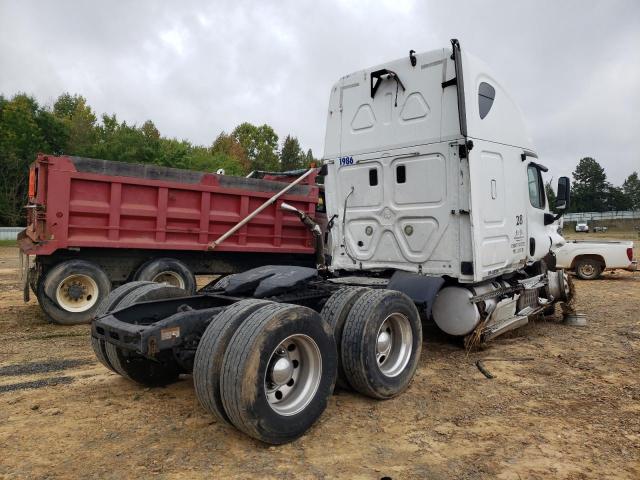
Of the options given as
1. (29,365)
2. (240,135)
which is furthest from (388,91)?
(240,135)

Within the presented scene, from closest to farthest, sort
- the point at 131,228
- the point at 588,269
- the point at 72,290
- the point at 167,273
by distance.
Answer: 1. the point at 72,290
2. the point at 131,228
3. the point at 167,273
4. the point at 588,269

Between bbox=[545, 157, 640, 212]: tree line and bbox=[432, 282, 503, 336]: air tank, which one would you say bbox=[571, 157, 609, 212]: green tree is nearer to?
bbox=[545, 157, 640, 212]: tree line

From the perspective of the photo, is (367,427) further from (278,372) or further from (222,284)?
(222,284)

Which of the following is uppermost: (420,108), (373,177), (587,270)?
(420,108)

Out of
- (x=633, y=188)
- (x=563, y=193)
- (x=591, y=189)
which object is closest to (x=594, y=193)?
(x=591, y=189)

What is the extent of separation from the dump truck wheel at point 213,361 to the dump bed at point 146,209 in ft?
14.9

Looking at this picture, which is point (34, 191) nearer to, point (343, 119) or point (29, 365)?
point (29, 365)

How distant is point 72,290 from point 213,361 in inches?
186

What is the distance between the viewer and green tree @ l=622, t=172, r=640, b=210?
3553 inches

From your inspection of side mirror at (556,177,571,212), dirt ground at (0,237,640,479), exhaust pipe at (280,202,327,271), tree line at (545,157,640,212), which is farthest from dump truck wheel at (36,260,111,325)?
tree line at (545,157,640,212)

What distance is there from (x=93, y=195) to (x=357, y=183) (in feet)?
12.6

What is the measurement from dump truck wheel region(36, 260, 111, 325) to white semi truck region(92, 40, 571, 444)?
3170 millimetres

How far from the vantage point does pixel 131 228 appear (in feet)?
23.3

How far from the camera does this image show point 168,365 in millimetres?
4043
